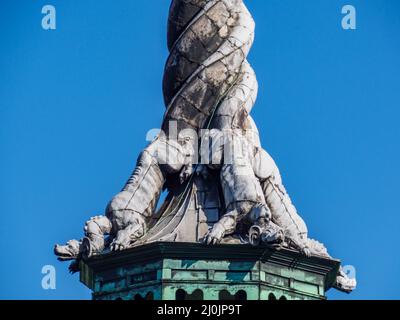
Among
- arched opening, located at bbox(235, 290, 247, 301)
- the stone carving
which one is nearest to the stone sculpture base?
arched opening, located at bbox(235, 290, 247, 301)

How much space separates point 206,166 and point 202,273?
392 cm

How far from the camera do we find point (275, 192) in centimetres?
8069

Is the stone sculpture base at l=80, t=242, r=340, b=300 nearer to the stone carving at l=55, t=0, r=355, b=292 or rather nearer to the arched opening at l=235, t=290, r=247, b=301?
the arched opening at l=235, t=290, r=247, b=301

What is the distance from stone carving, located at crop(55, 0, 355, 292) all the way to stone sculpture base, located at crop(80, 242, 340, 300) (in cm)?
37

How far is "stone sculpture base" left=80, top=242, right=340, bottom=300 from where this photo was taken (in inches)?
3044

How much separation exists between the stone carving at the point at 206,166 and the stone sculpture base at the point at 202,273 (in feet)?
1.22

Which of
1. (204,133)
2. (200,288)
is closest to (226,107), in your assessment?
(204,133)

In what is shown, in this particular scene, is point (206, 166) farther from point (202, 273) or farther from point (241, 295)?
point (241, 295)

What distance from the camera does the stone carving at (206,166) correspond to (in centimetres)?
7862
